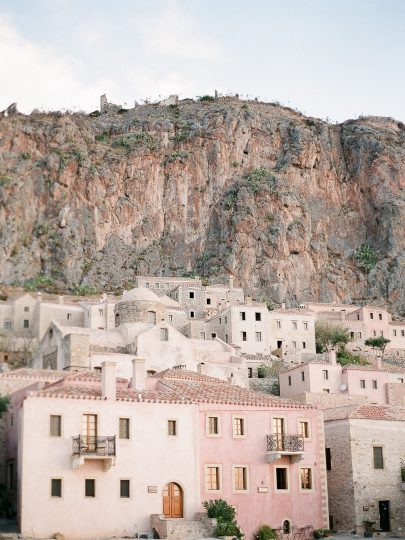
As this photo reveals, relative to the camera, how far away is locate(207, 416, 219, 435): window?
48781 millimetres

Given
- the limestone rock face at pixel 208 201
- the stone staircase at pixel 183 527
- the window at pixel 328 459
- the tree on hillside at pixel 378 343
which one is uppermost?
the limestone rock face at pixel 208 201

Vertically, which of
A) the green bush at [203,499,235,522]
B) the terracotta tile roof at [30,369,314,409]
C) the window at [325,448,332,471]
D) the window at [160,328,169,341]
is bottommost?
the green bush at [203,499,235,522]

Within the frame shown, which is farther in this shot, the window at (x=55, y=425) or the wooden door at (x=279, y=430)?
the wooden door at (x=279, y=430)

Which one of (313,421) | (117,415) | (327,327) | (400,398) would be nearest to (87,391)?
(117,415)

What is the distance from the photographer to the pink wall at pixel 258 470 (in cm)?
4809

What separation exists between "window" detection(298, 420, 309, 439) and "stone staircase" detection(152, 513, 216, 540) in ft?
28.3

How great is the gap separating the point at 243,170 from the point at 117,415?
390 feet

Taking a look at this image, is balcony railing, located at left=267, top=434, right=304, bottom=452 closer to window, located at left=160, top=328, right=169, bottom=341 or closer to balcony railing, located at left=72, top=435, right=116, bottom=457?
balcony railing, located at left=72, top=435, right=116, bottom=457

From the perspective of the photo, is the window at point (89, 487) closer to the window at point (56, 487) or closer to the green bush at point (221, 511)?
the window at point (56, 487)

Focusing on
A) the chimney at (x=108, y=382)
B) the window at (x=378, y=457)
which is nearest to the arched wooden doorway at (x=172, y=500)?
the chimney at (x=108, y=382)

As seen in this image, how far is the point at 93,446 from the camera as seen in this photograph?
44281 mm

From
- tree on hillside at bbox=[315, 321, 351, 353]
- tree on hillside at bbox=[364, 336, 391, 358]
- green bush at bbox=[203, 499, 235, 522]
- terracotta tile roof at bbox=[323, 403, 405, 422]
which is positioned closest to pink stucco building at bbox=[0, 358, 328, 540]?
green bush at bbox=[203, 499, 235, 522]

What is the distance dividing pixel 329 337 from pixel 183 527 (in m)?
66.5

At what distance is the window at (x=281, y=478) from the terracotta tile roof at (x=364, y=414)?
19.1 feet
